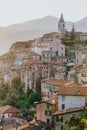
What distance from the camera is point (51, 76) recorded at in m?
61.6

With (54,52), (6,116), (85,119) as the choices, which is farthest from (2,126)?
(54,52)

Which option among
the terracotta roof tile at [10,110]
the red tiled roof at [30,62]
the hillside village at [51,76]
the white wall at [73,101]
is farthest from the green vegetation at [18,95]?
the white wall at [73,101]

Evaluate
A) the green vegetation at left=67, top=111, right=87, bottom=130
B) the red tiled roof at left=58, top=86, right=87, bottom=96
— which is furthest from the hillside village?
the green vegetation at left=67, top=111, right=87, bottom=130

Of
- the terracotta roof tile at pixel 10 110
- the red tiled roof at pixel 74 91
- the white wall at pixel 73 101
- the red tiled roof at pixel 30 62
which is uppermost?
the red tiled roof at pixel 30 62

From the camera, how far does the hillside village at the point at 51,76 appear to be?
135 ft

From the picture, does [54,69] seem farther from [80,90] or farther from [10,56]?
[80,90]

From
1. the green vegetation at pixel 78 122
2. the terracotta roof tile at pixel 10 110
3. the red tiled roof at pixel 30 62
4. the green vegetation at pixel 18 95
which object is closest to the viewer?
the green vegetation at pixel 78 122

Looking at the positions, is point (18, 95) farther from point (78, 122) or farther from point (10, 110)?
point (78, 122)

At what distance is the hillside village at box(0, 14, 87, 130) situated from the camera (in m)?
41.2

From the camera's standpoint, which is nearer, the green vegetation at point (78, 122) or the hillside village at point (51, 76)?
the green vegetation at point (78, 122)

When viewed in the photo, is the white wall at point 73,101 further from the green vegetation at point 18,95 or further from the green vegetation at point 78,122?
the green vegetation at point 18,95

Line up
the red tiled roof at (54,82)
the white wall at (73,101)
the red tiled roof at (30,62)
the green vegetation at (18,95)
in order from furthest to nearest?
the red tiled roof at (30,62), the green vegetation at (18,95), the red tiled roof at (54,82), the white wall at (73,101)

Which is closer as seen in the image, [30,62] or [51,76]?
[51,76]

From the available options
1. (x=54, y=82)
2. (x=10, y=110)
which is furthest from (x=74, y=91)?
(x=10, y=110)
